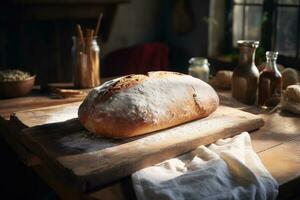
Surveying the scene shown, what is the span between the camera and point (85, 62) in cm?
175

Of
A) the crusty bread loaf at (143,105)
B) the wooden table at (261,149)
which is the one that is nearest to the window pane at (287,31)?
the wooden table at (261,149)

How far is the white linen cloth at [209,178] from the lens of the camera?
87 cm

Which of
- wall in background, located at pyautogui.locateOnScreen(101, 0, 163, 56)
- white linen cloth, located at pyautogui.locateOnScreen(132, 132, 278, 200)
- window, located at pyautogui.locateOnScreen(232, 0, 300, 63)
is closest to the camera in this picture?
white linen cloth, located at pyautogui.locateOnScreen(132, 132, 278, 200)

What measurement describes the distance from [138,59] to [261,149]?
5.97ft

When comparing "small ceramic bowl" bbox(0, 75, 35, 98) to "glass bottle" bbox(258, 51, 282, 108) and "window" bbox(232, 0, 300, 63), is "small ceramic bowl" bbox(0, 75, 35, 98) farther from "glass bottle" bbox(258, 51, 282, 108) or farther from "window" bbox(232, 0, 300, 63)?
"window" bbox(232, 0, 300, 63)

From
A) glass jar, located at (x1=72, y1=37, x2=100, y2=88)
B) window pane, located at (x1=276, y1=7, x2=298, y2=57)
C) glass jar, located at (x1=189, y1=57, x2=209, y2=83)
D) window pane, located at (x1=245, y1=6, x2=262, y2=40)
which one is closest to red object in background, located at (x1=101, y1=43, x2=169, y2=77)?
window pane, located at (x1=245, y1=6, x2=262, y2=40)

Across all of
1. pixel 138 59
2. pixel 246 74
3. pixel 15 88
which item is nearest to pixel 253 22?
pixel 138 59

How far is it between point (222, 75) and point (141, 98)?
0.76 metres

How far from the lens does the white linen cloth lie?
87 centimetres

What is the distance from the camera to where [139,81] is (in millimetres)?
1235

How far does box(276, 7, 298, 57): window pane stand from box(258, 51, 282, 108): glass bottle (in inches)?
36.4

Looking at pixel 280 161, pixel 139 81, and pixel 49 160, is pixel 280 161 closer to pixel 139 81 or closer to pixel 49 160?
pixel 139 81

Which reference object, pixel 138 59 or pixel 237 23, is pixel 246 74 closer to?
pixel 237 23

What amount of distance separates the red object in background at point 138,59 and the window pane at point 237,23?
1.65 feet
